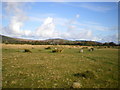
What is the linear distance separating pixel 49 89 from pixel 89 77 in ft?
12.7

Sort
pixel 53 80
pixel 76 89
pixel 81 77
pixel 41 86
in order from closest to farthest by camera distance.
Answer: pixel 76 89, pixel 41 86, pixel 53 80, pixel 81 77

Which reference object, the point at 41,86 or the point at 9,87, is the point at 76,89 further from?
the point at 9,87

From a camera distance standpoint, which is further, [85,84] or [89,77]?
[89,77]

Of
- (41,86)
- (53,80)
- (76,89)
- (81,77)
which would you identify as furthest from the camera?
(81,77)

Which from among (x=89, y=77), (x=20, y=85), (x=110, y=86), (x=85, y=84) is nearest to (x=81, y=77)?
(x=89, y=77)

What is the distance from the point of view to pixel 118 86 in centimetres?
793

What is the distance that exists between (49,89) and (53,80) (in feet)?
5.30

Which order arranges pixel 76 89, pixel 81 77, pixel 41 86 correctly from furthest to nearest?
1. pixel 81 77
2. pixel 41 86
3. pixel 76 89

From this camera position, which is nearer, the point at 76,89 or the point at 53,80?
the point at 76,89

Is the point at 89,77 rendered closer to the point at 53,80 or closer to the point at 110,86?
the point at 110,86

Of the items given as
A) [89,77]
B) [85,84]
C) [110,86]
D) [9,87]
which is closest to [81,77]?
[89,77]

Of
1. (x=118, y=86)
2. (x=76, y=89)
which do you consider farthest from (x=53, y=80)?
(x=118, y=86)

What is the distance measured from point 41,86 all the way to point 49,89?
2.48 feet

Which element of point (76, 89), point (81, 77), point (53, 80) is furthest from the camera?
point (81, 77)
